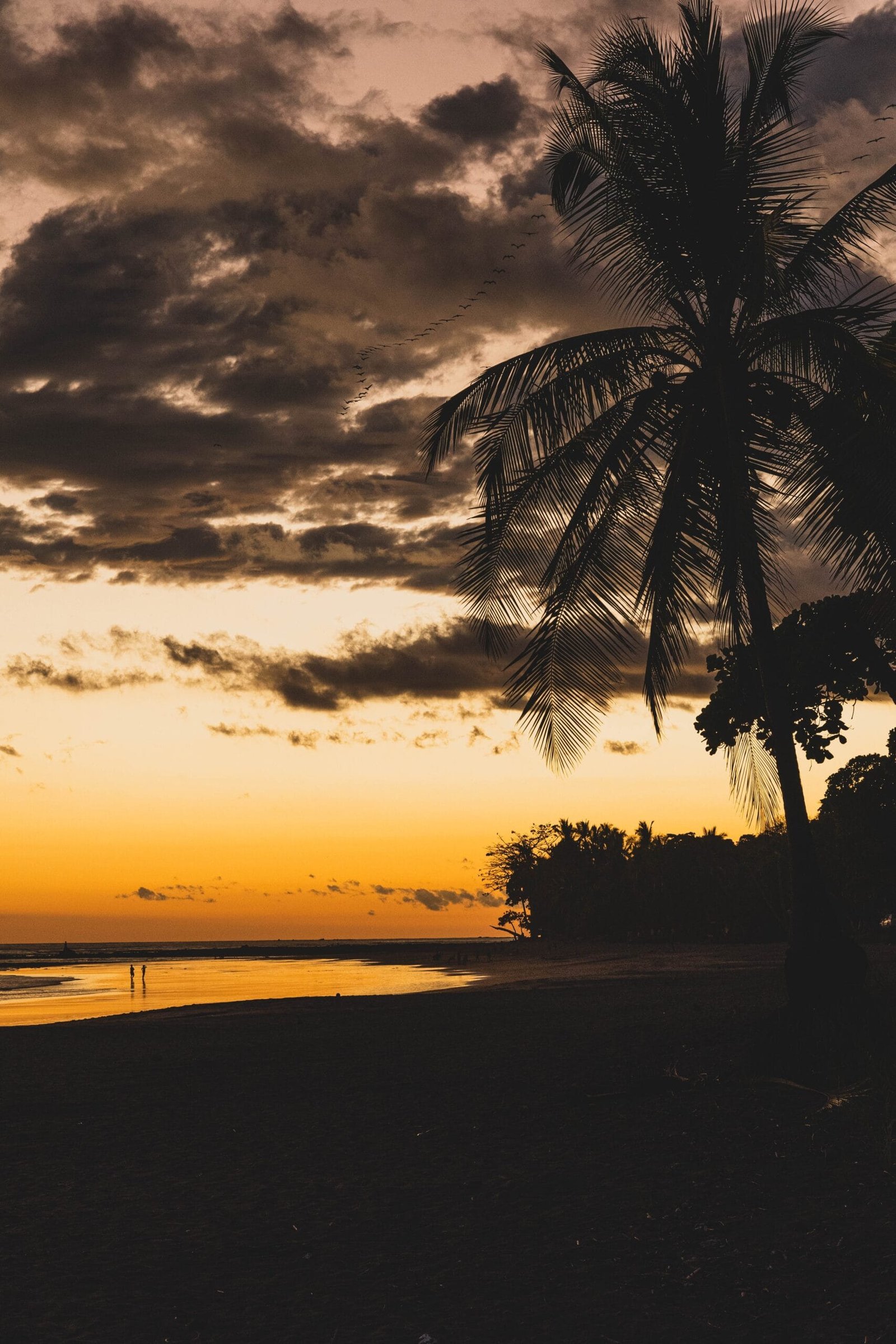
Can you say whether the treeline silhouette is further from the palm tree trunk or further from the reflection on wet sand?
the palm tree trunk

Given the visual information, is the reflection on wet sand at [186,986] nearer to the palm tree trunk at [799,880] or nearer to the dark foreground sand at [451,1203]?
the dark foreground sand at [451,1203]

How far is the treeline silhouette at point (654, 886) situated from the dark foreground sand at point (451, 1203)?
4541 centimetres

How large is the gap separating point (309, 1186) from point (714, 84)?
38.8ft

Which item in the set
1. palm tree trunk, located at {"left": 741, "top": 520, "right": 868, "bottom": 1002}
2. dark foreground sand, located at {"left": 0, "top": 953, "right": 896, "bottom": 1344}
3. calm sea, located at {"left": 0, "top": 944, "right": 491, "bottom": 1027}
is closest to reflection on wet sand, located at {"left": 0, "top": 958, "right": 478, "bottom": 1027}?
calm sea, located at {"left": 0, "top": 944, "right": 491, "bottom": 1027}

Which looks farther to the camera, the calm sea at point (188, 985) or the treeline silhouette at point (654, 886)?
the treeline silhouette at point (654, 886)

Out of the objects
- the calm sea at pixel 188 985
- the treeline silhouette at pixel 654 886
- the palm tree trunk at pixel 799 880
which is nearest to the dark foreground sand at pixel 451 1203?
the palm tree trunk at pixel 799 880

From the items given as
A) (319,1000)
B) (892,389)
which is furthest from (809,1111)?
(319,1000)

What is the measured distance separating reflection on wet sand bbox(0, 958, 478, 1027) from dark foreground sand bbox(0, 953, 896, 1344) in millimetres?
16269

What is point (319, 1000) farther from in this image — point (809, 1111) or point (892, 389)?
point (892, 389)

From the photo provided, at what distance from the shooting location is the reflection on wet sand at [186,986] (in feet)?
108

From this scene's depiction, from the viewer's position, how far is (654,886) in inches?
3541

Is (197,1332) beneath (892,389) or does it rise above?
beneath

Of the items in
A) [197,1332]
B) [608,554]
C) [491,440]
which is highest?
[491,440]

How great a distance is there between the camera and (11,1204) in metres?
8.25
